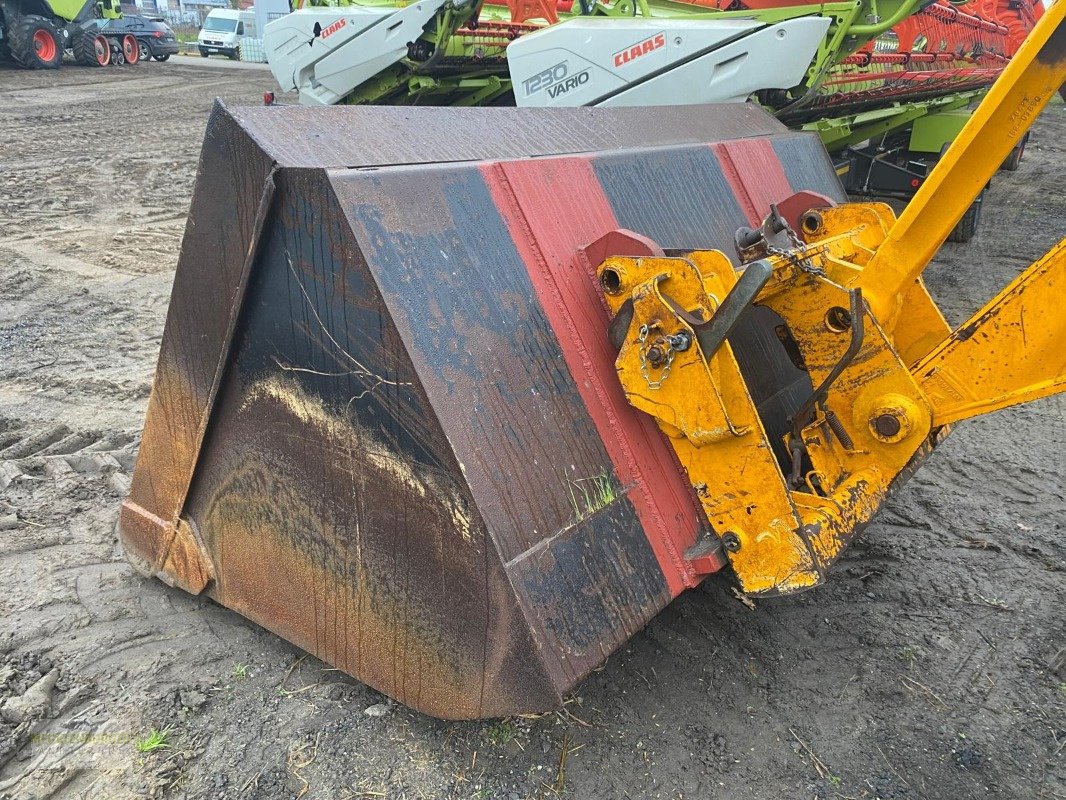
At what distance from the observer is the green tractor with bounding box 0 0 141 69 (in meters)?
17.6

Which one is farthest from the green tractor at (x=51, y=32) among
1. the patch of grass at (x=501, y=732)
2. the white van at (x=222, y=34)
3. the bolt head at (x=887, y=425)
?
the bolt head at (x=887, y=425)

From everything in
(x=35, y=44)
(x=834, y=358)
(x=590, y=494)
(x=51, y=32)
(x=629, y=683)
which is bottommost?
(x=35, y=44)

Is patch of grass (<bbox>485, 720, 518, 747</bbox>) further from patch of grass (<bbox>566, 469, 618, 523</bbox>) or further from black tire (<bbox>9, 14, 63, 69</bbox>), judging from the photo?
black tire (<bbox>9, 14, 63, 69</bbox>)

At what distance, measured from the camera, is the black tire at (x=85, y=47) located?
63.5 feet

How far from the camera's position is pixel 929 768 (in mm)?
2164

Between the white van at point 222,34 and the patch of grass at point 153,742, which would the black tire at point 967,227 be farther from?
the white van at point 222,34

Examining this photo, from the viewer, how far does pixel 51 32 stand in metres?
18.2

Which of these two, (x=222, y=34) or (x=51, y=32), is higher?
(x=51, y=32)

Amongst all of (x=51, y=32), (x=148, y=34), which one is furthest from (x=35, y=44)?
(x=148, y=34)

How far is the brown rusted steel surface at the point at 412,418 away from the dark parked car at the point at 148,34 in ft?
74.6

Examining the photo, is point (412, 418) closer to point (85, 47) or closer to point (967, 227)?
point (967, 227)

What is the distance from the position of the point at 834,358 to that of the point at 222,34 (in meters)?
31.9

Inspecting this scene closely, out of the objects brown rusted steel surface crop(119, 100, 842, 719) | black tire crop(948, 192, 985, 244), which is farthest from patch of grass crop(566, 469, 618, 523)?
black tire crop(948, 192, 985, 244)

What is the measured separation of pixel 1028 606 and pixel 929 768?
99 centimetres
